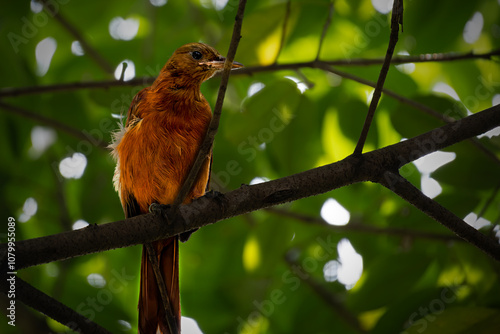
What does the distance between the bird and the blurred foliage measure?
0.70 feet

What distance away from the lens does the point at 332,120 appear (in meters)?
4.26

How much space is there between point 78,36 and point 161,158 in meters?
1.58

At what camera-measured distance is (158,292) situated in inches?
147

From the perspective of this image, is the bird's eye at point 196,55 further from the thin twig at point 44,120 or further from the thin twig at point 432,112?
the thin twig at point 432,112

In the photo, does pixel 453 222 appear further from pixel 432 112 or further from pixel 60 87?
pixel 60 87

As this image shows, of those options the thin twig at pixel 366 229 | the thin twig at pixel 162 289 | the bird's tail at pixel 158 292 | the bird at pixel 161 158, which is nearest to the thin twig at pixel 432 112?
the thin twig at pixel 366 229

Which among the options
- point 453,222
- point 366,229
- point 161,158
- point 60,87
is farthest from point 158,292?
point 453,222

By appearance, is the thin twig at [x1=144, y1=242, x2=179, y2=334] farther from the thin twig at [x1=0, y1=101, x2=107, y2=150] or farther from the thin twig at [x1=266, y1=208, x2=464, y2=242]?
the thin twig at [x1=0, y1=101, x2=107, y2=150]

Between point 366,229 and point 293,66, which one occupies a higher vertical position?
point 293,66

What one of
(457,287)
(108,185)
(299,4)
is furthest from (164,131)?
(457,287)

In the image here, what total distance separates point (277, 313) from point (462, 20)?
2.56 meters

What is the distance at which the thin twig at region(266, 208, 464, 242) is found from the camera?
3551 mm

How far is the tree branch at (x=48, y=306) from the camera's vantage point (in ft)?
8.20

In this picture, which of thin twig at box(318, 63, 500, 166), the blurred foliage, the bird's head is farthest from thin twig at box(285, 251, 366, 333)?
the bird's head
